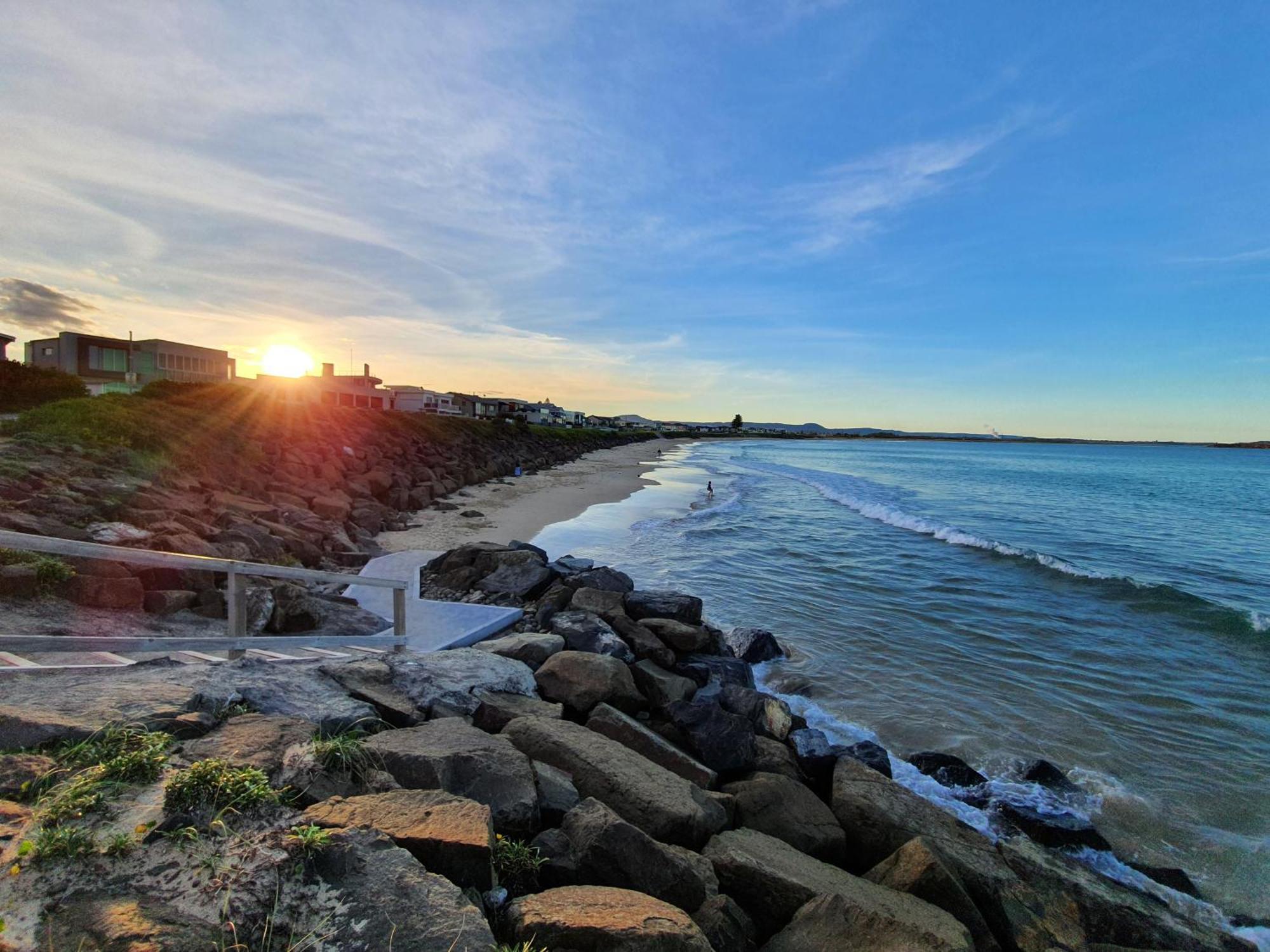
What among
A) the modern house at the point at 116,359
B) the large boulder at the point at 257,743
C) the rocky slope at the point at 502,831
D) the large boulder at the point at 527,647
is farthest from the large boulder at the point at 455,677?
the modern house at the point at 116,359

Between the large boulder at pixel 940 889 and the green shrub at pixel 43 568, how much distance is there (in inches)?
379

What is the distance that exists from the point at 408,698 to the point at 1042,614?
14975 mm

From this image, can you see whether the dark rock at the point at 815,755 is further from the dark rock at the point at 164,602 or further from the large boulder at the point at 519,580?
the dark rock at the point at 164,602

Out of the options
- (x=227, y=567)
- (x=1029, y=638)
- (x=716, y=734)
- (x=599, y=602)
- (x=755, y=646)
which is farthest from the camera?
(x=1029, y=638)

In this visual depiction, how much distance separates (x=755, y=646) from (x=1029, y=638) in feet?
21.1

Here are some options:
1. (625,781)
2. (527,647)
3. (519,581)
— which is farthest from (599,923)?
(519,581)

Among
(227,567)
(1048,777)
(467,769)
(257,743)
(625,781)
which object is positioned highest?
(227,567)

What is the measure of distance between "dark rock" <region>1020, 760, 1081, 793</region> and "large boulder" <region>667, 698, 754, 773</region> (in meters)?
3.56

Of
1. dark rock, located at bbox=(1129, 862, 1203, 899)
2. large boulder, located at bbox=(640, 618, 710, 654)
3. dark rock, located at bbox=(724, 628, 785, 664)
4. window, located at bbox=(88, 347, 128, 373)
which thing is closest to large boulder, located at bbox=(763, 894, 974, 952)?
dark rock, located at bbox=(1129, 862, 1203, 899)

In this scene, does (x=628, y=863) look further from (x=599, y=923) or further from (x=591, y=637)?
(x=591, y=637)

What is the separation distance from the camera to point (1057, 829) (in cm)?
628

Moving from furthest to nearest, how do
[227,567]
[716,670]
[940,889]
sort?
[716,670], [227,567], [940,889]

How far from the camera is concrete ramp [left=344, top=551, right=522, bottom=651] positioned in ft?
26.7

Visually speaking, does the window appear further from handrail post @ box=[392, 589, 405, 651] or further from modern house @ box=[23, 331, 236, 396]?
handrail post @ box=[392, 589, 405, 651]
